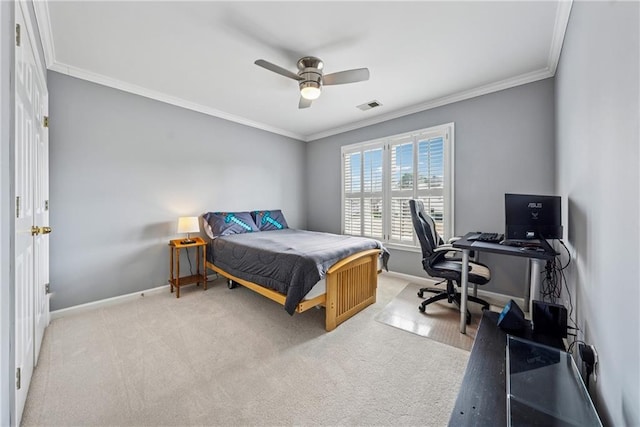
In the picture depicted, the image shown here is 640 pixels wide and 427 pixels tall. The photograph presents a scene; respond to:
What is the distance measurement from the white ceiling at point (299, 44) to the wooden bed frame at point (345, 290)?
201cm

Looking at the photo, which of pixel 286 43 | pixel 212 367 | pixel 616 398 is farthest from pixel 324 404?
pixel 286 43

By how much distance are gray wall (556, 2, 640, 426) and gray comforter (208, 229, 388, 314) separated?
5.33ft

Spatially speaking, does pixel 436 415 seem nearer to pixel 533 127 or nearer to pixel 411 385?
pixel 411 385

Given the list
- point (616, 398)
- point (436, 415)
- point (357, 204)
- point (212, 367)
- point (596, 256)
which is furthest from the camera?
point (357, 204)

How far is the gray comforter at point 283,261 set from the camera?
2084mm

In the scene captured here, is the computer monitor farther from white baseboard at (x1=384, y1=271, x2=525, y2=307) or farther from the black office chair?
white baseboard at (x1=384, y1=271, x2=525, y2=307)

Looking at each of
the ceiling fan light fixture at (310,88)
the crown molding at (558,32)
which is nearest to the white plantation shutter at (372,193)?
the ceiling fan light fixture at (310,88)

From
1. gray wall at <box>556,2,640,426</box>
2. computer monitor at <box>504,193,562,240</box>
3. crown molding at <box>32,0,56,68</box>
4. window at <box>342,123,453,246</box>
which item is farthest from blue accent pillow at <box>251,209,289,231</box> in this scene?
gray wall at <box>556,2,640,426</box>

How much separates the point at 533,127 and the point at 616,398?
2.72 meters

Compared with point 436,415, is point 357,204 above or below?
above

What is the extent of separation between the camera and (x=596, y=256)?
1.18 meters

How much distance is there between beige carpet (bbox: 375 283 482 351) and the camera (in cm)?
212

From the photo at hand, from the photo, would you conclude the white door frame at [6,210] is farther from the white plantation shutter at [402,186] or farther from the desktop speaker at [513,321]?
the white plantation shutter at [402,186]

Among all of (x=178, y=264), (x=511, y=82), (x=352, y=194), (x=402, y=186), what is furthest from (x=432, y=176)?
(x=178, y=264)
